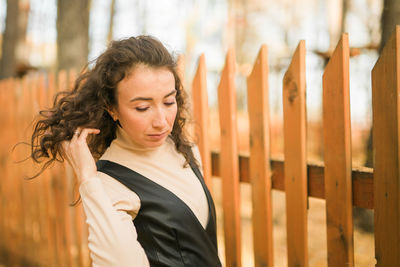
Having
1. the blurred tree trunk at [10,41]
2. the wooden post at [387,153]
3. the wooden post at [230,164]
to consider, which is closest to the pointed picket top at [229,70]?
the wooden post at [230,164]

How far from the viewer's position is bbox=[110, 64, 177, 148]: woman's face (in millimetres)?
1502

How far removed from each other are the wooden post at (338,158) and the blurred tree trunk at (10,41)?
7.17 metres

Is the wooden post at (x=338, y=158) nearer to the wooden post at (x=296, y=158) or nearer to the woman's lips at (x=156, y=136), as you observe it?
the wooden post at (x=296, y=158)

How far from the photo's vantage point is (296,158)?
1.82 metres

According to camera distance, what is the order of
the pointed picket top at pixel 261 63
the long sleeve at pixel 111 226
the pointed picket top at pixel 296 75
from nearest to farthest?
the long sleeve at pixel 111 226 → the pointed picket top at pixel 296 75 → the pointed picket top at pixel 261 63

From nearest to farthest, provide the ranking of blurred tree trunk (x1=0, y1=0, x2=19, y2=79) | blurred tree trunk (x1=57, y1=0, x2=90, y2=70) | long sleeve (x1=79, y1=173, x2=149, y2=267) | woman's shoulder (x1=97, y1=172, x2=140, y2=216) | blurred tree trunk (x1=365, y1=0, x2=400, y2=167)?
long sleeve (x1=79, y1=173, x2=149, y2=267) < woman's shoulder (x1=97, y1=172, x2=140, y2=216) < blurred tree trunk (x1=365, y1=0, x2=400, y2=167) < blurred tree trunk (x1=57, y1=0, x2=90, y2=70) < blurred tree trunk (x1=0, y1=0, x2=19, y2=79)

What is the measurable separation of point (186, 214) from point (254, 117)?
0.76m

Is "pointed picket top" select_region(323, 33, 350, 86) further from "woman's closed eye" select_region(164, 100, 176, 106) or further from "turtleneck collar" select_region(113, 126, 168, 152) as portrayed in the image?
"turtleneck collar" select_region(113, 126, 168, 152)

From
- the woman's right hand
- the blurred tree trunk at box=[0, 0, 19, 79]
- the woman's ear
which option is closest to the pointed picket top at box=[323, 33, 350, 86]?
the woman's ear

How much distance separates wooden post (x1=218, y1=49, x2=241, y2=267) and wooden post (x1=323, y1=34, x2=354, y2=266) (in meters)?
0.61

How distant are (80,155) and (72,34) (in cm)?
345

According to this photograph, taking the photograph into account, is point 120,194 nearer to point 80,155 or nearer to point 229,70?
point 80,155

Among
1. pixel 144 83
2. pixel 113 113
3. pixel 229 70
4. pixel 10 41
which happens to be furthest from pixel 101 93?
pixel 10 41

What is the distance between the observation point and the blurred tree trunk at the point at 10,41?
23.7ft
